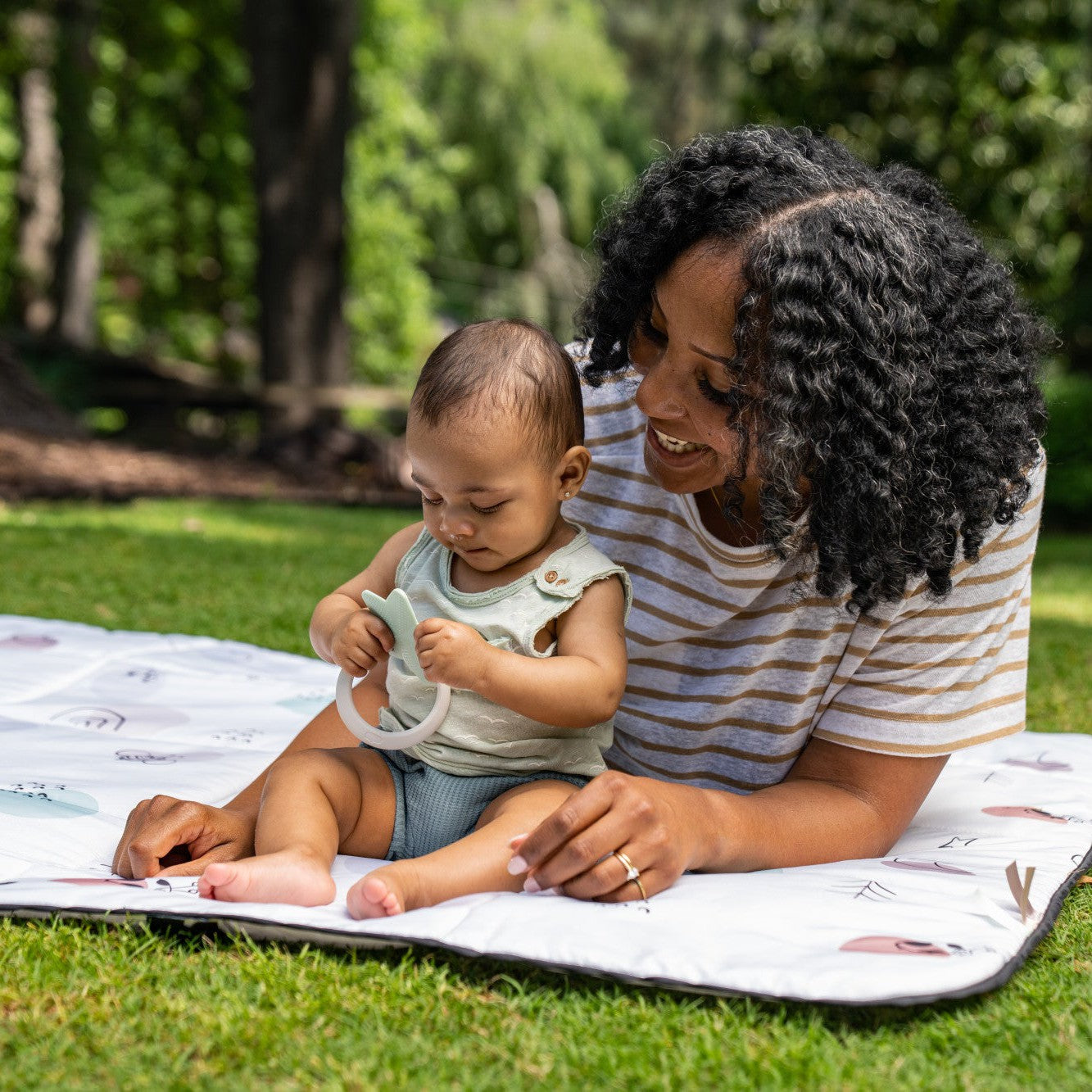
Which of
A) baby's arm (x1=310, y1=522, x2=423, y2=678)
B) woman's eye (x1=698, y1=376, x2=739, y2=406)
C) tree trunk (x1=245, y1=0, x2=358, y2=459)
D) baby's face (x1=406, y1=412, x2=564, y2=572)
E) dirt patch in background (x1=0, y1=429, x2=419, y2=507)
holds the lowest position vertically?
dirt patch in background (x1=0, y1=429, x2=419, y2=507)

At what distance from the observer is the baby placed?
1890 millimetres

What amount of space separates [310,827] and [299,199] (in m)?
8.50

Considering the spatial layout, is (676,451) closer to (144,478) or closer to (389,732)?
(389,732)

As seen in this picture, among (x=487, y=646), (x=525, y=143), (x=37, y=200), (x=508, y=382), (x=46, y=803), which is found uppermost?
(x=508, y=382)

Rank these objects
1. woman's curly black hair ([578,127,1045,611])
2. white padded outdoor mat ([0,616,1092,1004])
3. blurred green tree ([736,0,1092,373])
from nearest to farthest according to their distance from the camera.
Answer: white padded outdoor mat ([0,616,1092,1004]) → woman's curly black hair ([578,127,1045,611]) → blurred green tree ([736,0,1092,373])

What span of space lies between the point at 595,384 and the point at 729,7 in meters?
16.7

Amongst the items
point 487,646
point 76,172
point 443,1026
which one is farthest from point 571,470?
point 76,172

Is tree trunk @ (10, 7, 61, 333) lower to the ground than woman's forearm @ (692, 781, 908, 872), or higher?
lower

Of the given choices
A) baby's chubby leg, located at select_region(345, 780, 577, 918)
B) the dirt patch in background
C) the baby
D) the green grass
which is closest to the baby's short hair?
the baby

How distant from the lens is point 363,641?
6.51ft

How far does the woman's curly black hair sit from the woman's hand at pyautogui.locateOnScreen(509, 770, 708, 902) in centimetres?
44

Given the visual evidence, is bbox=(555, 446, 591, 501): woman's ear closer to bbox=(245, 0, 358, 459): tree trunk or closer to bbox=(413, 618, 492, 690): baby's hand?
bbox=(413, 618, 492, 690): baby's hand

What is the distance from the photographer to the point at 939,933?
1789 mm

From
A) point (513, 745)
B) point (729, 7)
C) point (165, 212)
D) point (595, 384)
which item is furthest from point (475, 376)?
point (729, 7)
